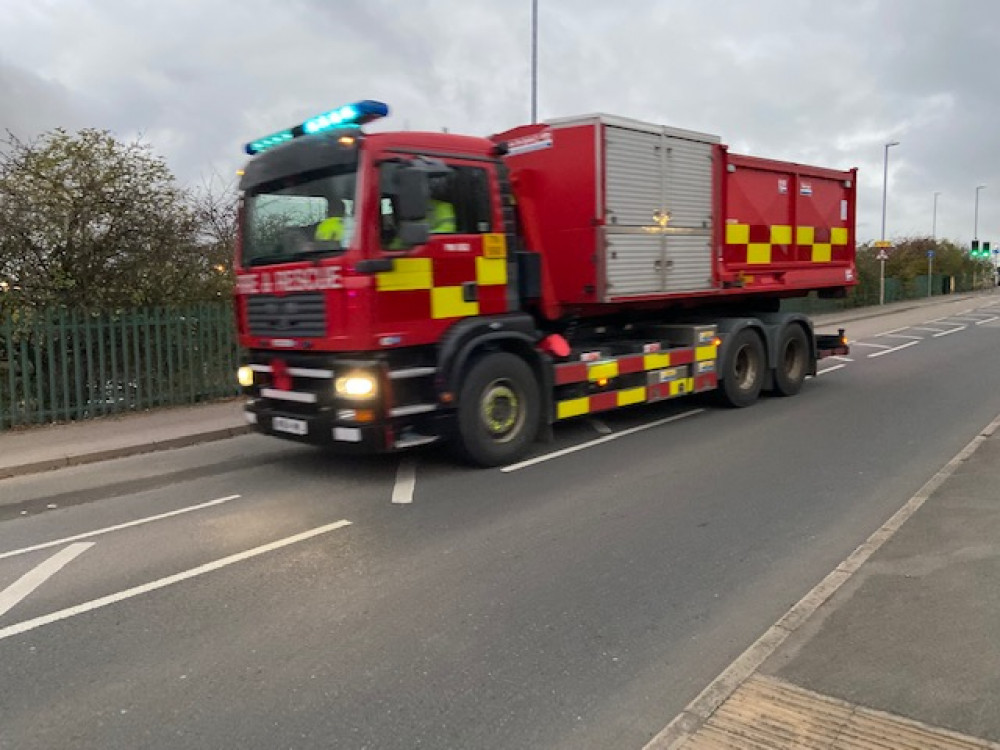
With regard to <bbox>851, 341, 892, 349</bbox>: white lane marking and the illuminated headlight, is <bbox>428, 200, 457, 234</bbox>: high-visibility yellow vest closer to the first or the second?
the illuminated headlight

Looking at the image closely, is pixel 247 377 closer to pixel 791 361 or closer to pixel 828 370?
pixel 791 361

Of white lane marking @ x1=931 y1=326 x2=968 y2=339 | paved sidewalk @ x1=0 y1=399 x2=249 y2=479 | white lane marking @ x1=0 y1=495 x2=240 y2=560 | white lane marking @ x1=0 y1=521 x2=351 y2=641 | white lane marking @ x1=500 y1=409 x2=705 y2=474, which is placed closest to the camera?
white lane marking @ x1=0 y1=521 x2=351 y2=641

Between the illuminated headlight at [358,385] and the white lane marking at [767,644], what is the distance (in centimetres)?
362

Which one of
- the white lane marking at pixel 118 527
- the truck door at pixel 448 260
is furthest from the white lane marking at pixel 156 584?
the truck door at pixel 448 260

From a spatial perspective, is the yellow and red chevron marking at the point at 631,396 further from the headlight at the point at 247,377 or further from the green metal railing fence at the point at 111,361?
the green metal railing fence at the point at 111,361

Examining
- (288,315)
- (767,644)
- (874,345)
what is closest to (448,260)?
(288,315)

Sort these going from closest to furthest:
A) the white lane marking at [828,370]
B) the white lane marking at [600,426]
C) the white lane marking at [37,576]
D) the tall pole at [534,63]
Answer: the white lane marking at [37,576] → the white lane marking at [600,426] → the white lane marking at [828,370] → the tall pole at [534,63]

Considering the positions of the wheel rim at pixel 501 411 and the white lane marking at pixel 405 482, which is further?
the wheel rim at pixel 501 411

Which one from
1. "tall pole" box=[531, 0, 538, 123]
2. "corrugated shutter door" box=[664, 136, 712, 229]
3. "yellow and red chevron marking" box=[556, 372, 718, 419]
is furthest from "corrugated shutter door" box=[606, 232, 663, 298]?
"tall pole" box=[531, 0, 538, 123]

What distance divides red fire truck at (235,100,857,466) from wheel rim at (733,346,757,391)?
11.4 inches

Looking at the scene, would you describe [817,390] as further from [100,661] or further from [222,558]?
[100,661]

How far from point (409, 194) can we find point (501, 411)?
219 centimetres

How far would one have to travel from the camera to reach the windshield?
6.33 m

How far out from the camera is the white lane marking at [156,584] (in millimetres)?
4031
